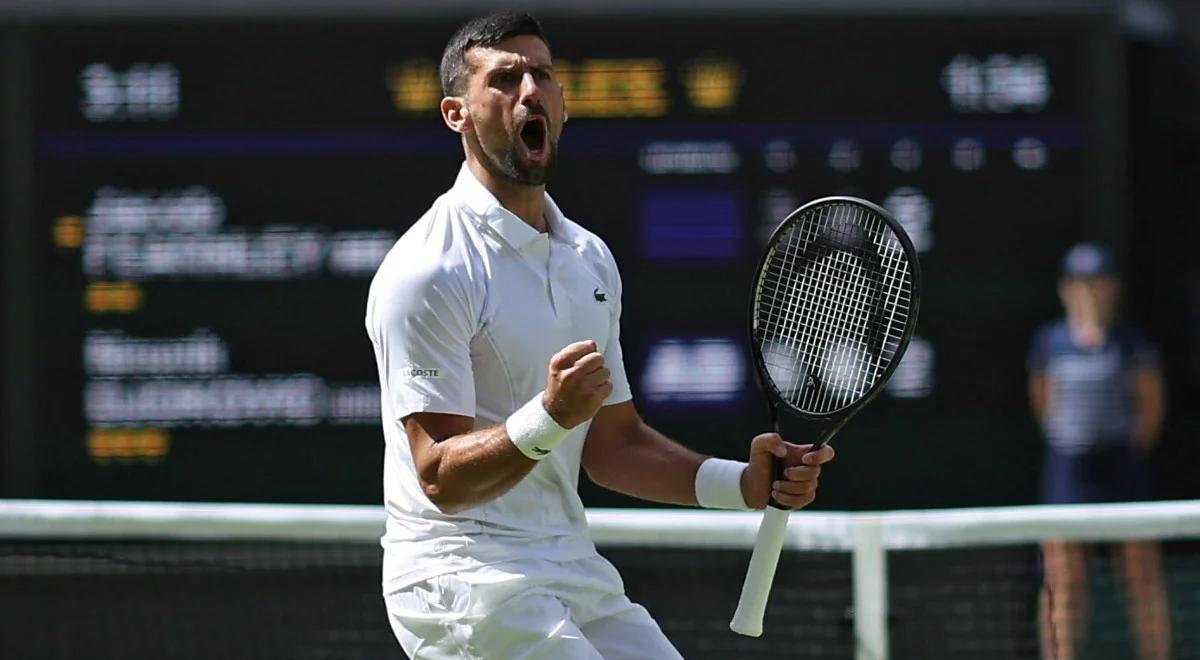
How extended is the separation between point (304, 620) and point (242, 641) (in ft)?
2.10

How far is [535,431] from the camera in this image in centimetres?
298

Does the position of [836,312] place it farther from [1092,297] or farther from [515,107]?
[1092,297]

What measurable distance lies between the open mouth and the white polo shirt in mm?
101

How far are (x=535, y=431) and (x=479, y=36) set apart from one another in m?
0.70

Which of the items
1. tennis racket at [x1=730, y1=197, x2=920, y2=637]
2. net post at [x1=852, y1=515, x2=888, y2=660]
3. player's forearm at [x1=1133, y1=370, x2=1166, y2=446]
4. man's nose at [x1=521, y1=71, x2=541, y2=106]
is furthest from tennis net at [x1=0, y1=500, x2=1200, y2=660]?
man's nose at [x1=521, y1=71, x2=541, y2=106]

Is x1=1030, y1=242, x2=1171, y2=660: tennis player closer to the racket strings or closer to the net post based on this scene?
the net post

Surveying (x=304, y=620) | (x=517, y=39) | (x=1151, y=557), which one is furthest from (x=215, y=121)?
(x=517, y=39)

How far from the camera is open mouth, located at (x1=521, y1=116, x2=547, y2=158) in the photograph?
3281 mm

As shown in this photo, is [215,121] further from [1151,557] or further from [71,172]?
[1151,557]

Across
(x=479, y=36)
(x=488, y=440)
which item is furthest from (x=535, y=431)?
(x=479, y=36)

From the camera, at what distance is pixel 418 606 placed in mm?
3221

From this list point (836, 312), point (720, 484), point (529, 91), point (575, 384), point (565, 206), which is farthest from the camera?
point (565, 206)

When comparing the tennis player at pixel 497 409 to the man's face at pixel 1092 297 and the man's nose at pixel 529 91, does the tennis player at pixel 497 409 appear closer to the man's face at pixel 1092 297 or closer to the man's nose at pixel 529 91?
the man's nose at pixel 529 91

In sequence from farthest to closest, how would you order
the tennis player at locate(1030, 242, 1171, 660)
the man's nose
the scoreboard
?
the scoreboard < the tennis player at locate(1030, 242, 1171, 660) < the man's nose
